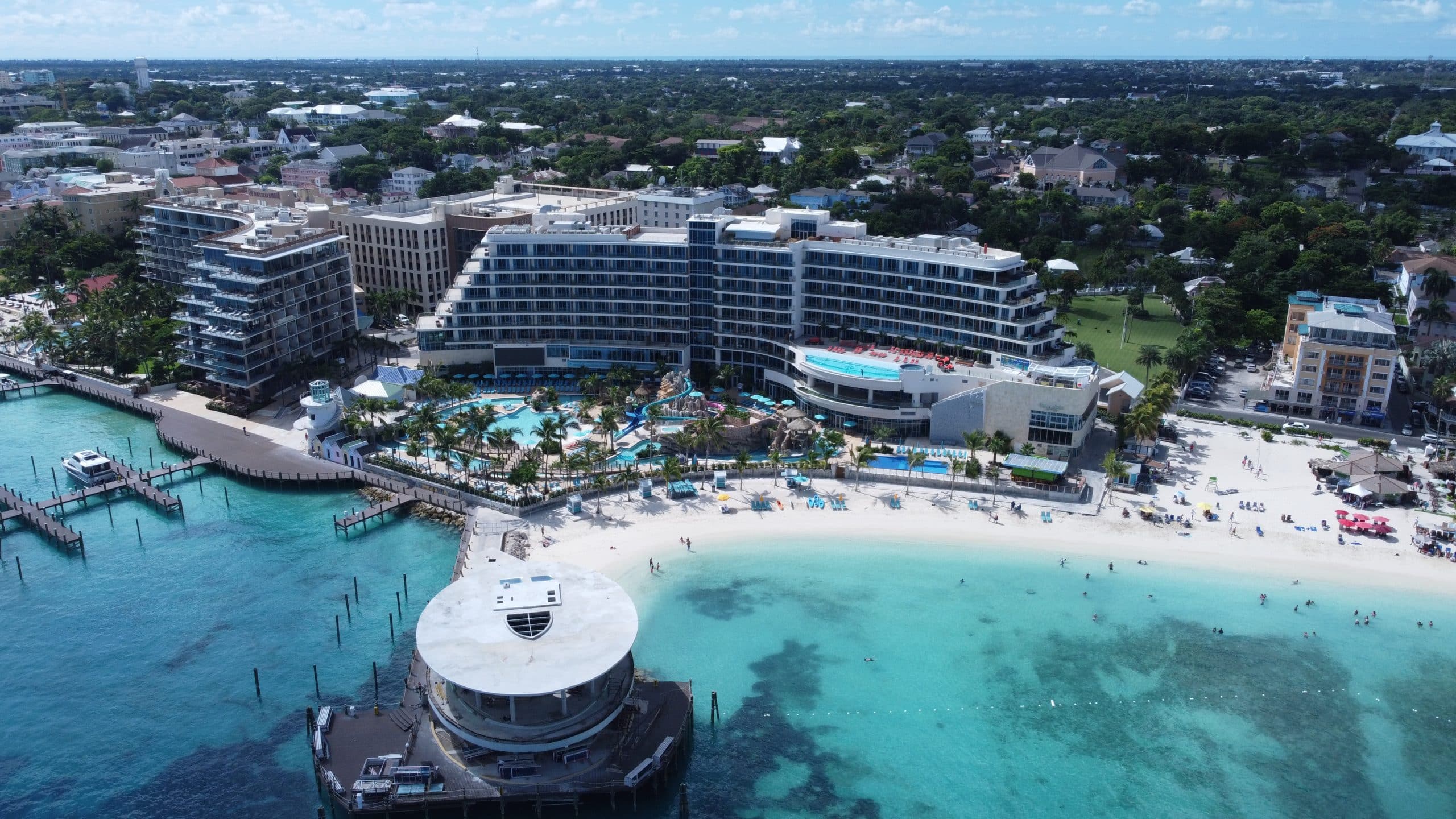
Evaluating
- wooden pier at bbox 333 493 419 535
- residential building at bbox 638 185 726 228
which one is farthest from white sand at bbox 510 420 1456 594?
residential building at bbox 638 185 726 228

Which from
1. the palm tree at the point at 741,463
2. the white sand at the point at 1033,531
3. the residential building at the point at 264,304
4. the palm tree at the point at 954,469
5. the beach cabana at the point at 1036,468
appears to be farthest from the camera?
the residential building at the point at 264,304

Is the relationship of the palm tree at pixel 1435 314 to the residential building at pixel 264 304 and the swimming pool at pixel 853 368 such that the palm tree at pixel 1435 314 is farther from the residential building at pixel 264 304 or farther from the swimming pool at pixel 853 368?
the residential building at pixel 264 304

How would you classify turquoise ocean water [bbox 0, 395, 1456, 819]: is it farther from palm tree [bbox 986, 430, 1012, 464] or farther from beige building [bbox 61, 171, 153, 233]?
beige building [bbox 61, 171, 153, 233]

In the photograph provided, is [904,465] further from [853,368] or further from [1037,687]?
[1037,687]

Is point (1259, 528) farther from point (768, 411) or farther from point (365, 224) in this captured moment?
point (365, 224)

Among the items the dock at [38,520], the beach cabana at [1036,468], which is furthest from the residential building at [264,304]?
the beach cabana at [1036,468]

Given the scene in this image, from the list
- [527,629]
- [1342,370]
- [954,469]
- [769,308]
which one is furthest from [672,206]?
[527,629]

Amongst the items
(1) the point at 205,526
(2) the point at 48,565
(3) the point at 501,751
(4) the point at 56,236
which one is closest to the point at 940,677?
(3) the point at 501,751
